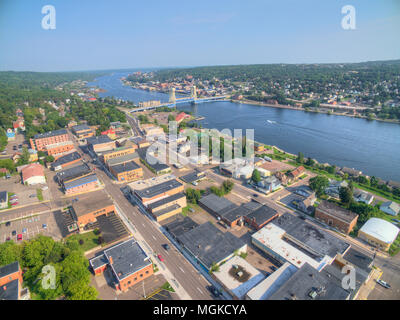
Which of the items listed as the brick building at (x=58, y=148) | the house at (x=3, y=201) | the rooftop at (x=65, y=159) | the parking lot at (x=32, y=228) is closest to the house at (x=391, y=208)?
the parking lot at (x=32, y=228)

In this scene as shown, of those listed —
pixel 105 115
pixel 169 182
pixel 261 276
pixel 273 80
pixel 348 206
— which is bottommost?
pixel 261 276

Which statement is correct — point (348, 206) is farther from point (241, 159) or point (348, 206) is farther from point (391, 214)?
point (241, 159)

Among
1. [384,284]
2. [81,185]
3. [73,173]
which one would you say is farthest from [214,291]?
[73,173]

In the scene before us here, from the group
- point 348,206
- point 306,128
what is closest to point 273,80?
point 306,128

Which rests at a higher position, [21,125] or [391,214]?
[21,125]

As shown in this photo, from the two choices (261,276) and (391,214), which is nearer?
(261,276)

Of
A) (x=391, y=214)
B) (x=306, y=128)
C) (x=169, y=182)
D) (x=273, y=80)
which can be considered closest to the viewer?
(x=391, y=214)

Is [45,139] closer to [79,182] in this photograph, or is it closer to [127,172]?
[79,182]
